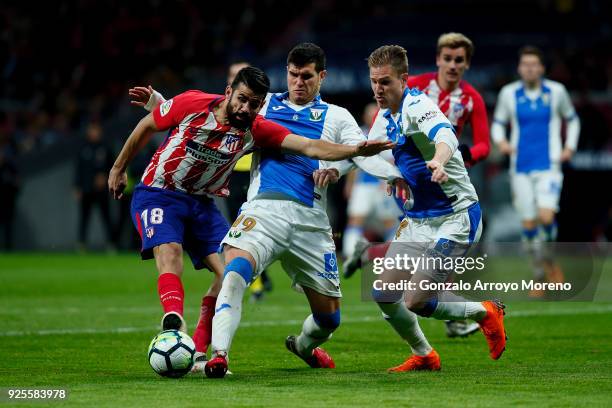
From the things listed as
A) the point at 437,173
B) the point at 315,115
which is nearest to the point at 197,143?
the point at 315,115

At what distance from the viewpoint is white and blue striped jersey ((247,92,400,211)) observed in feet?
25.4

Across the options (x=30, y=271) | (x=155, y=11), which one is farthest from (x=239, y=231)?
(x=155, y=11)

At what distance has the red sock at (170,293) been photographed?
24.6ft

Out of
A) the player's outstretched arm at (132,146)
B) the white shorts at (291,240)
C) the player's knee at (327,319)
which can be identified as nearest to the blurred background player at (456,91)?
the player's knee at (327,319)

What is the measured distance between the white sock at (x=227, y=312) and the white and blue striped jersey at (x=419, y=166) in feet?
5.16

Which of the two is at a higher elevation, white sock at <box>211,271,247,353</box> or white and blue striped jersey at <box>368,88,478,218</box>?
white and blue striped jersey at <box>368,88,478,218</box>

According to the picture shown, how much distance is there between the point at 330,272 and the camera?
774 cm

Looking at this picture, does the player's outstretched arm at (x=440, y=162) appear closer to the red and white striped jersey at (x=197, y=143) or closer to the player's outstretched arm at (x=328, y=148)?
the player's outstretched arm at (x=328, y=148)

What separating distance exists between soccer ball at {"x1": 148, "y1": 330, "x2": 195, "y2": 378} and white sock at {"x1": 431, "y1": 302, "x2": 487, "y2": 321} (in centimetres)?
183

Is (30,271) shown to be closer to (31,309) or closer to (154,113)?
(31,309)

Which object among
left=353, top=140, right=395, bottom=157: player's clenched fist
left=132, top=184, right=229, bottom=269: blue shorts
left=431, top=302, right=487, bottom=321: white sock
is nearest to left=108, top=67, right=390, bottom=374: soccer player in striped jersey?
left=132, top=184, right=229, bottom=269: blue shorts

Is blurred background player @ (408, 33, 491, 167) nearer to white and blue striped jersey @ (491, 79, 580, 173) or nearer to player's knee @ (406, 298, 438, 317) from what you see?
player's knee @ (406, 298, 438, 317)

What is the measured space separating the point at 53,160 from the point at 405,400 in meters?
19.7

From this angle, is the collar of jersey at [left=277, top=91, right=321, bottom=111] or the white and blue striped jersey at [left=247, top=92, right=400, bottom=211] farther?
the collar of jersey at [left=277, top=91, right=321, bottom=111]
